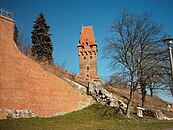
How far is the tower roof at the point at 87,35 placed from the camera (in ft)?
204

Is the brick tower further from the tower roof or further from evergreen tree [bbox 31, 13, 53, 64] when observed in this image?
evergreen tree [bbox 31, 13, 53, 64]

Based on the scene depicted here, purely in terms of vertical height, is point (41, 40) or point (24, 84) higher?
point (41, 40)

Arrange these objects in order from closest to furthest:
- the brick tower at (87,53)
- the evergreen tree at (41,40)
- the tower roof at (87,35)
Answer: the evergreen tree at (41,40)
the brick tower at (87,53)
the tower roof at (87,35)

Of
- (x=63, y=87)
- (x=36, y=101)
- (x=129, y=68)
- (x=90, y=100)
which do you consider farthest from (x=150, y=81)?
(x=36, y=101)

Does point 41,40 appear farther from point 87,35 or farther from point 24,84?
point 87,35

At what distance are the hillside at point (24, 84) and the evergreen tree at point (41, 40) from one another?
46.8ft

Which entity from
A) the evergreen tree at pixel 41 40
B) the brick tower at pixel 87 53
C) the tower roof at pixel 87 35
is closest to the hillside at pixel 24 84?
the evergreen tree at pixel 41 40

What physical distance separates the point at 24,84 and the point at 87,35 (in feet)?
163

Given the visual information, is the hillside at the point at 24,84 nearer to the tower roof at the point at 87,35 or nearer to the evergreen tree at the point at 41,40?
the evergreen tree at the point at 41,40

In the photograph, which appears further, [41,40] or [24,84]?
[41,40]

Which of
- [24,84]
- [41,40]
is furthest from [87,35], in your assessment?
[24,84]

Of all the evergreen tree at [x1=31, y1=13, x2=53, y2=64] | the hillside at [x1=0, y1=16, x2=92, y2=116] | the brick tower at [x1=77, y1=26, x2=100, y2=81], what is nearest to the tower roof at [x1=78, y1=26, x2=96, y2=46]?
the brick tower at [x1=77, y1=26, x2=100, y2=81]

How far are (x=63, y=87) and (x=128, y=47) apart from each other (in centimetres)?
816

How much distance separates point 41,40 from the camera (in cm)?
3291
